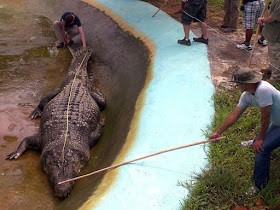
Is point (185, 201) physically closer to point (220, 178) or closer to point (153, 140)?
point (220, 178)

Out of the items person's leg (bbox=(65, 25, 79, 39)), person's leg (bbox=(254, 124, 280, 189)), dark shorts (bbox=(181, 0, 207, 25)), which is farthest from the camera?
person's leg (bbox=(65, 25, 79, 39))

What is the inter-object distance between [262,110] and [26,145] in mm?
3137

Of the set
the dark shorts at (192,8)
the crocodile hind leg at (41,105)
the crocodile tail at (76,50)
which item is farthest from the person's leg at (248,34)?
the crocodile hind leg at (41,105)

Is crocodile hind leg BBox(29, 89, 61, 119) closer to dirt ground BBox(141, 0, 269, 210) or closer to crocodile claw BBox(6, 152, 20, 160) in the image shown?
crocodile claw BBox(6, 152, 20, 160)

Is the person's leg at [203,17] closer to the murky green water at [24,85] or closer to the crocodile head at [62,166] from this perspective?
the murky green water at [24,85]

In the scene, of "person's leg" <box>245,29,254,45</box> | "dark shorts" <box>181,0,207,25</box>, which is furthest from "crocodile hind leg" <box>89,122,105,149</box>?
"person's leg" <box>245,29,254,45</box>

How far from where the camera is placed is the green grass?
2691 mm

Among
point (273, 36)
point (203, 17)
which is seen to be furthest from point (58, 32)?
point (273, 36)

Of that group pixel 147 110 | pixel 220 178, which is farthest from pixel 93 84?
pixel 220 178

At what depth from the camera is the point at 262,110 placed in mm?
2508

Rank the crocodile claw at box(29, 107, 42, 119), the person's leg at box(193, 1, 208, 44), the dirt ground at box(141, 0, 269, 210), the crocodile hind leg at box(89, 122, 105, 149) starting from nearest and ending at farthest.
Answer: the crocodile hind leg at box(89, 122, 105, 149), the dirt ground at box(141, 0, 269, 210), the crocodile claw at box(29, 107, 42, 119), the person's leg at box(193, 1, 208, 44)

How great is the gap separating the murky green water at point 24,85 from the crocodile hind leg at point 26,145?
7 cm

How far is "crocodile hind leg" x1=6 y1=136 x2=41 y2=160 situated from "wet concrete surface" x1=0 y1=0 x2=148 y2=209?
2.8 inches

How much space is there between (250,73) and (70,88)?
3.26 m
